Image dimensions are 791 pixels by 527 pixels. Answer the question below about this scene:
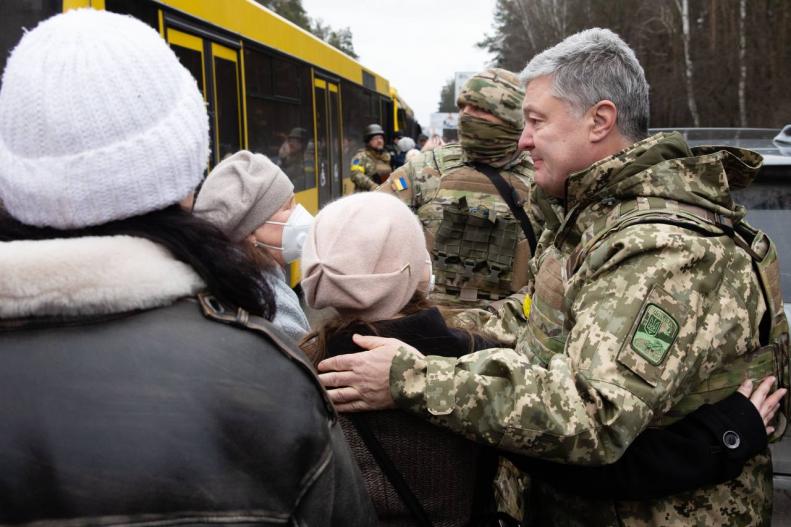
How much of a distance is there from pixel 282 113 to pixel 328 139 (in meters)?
2.64

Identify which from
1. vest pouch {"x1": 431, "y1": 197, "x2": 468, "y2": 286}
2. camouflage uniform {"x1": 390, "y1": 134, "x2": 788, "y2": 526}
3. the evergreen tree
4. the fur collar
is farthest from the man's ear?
the evergreen tree

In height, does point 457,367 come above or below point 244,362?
below

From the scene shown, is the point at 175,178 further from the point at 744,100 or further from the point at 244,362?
the point at 744,100

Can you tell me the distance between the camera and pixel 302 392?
113cm

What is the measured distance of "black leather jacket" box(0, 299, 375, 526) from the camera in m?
1.01

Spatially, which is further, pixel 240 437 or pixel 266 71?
pixel 266 71

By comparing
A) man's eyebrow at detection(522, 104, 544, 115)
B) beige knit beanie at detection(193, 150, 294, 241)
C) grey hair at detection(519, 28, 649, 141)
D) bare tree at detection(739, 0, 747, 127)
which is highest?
bare tree at detection(739, 0, 747, 127)

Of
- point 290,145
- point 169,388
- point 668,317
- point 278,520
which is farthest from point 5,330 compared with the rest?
point 290,145

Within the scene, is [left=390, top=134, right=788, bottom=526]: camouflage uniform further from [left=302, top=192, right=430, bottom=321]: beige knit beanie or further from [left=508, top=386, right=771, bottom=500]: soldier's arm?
[left=302, top=192, right=430, bottom=321]: beige knit beanie

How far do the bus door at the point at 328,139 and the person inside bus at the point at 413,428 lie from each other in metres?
8.38

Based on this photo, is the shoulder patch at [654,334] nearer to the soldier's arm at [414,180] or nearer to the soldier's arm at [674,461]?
the soldier's arm at [674,461]

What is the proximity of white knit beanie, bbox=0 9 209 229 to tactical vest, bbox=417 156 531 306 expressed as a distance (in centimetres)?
261

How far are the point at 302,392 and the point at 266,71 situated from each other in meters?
6.93

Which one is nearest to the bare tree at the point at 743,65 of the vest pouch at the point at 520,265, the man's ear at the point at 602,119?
the vest pouch at the point at 520,265
